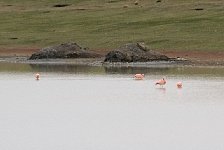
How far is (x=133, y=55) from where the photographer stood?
45969 mm

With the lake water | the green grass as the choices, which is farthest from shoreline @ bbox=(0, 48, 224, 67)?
the lake water

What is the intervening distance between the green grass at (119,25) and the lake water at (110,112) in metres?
14.1

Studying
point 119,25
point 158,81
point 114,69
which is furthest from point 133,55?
point 119,25

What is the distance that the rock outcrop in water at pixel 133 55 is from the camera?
45.8 metres

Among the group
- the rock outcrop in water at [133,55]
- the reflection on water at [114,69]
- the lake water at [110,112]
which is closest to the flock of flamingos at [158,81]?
the lake water at [110,112]

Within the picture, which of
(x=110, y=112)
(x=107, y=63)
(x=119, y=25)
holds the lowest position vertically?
(x=110, y=112)

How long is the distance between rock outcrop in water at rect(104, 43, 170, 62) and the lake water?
22.4 ft

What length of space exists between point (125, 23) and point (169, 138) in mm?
40284

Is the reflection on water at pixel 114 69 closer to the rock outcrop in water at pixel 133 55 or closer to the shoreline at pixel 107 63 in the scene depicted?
the shoreline at pixel 107 63

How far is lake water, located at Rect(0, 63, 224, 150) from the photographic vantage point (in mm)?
20500

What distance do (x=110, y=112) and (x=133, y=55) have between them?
21.0 m

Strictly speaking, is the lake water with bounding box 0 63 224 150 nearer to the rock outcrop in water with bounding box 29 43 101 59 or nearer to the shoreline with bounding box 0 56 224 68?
the shoreline with bounding box 0 56 224 68

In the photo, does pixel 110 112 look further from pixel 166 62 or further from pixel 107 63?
pixel 166 62

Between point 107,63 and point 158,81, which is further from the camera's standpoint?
point 107,63
